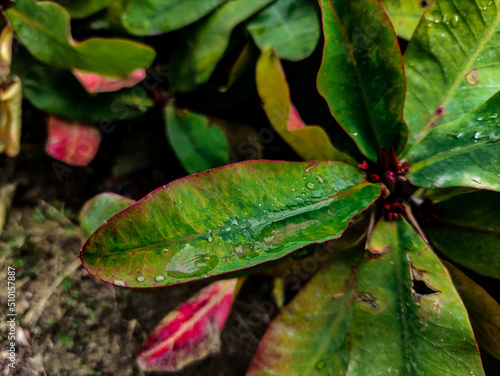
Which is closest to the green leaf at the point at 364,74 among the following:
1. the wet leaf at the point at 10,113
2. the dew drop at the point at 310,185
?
the dew drop at the point at 310,185

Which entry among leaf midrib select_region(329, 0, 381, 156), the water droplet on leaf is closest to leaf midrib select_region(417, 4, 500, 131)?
leaf midrib select_region(329, 0, 381, 156)

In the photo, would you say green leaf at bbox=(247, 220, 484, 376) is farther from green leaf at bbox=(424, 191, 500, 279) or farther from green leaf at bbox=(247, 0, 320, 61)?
green leaf at bbox=(247, 0, 320, 61)

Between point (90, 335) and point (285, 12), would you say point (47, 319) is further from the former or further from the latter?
point (285, 12)

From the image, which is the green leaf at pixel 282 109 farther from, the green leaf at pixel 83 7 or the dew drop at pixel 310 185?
the green leaf at pixel 83 7

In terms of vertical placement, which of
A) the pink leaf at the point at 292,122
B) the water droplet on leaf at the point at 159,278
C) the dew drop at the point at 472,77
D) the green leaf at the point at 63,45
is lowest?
the water droplet on leaf at the point at 159,278

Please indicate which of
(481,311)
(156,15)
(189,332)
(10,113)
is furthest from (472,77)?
(10,113)
